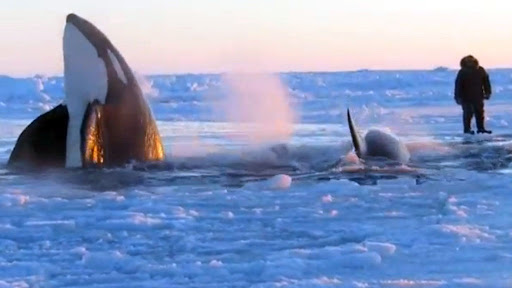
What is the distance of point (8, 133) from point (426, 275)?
17.0 m

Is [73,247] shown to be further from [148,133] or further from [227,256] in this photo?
[148,133]

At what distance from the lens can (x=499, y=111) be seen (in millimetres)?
30609

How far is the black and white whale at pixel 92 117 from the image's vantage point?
11273 mm

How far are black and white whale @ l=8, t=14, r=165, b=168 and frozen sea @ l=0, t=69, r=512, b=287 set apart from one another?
0.34 metres

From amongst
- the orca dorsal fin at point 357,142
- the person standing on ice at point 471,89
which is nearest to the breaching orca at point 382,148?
the orca dorsal fin at point 357,142

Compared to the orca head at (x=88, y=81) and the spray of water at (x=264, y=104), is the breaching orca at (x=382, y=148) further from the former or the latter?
the spray of water at (x=264, y=104)

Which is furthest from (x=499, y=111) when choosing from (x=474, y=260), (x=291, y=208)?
(x=474, y=260)

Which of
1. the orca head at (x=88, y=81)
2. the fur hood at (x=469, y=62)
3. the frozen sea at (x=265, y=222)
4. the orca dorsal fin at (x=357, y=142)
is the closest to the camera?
the frozen sea at (x=265, y=222)

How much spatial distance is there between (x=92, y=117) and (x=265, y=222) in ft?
12.7

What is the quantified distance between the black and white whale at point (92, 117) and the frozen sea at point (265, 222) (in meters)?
0.34

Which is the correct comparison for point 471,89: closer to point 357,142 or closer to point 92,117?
point 357,142

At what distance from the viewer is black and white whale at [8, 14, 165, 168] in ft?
37.0

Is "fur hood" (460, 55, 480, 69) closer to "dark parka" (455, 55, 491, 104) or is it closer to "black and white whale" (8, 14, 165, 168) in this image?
"dark parka" (455, 55, 491, 104)

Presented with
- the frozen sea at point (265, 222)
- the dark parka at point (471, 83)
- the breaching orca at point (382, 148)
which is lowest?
the frozen sea at point (265, 222)
